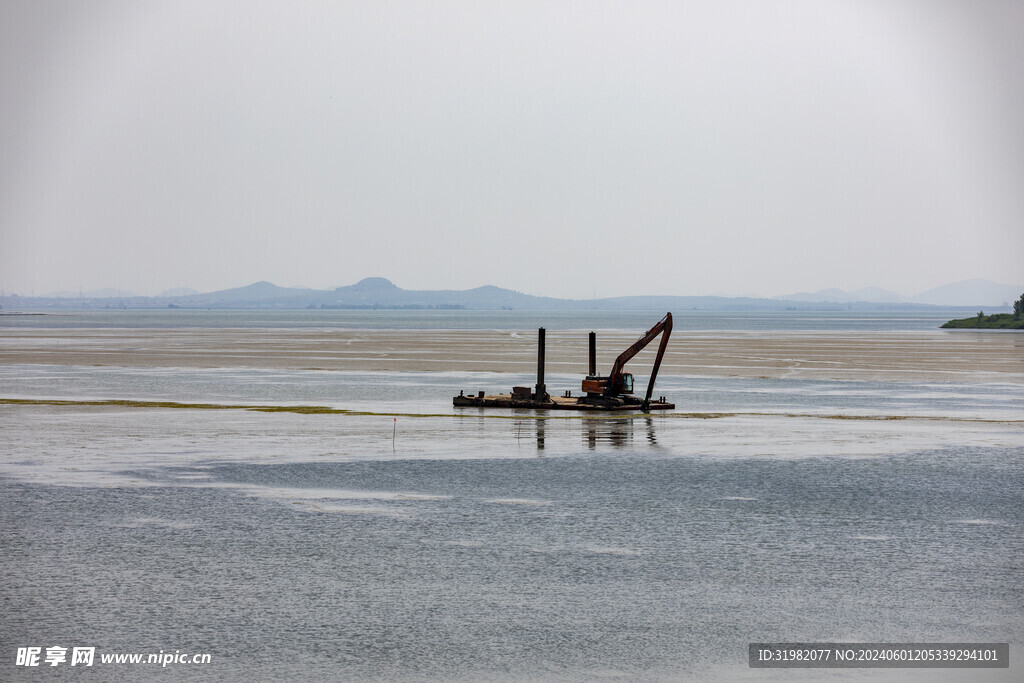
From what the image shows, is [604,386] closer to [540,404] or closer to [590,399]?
[590,399]

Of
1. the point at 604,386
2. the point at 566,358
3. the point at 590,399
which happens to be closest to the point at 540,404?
the point at 590,399

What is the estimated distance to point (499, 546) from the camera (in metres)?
25.7

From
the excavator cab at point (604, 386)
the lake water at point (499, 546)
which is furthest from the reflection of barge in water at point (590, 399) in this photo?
the lake water at point (499, 546)

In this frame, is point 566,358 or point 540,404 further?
point 566,358

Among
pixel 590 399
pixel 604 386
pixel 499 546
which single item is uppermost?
pixel 604 386

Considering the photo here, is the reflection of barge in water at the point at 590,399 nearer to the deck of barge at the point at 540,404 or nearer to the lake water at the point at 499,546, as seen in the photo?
the deck of barge at the point at 540,404

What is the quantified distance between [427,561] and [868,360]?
100848 mm

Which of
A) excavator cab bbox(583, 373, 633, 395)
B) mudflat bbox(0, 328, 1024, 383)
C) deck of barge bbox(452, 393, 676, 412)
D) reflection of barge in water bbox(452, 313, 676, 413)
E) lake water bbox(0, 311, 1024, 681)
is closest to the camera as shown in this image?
lake water bbox(0, 311, 1024, 681)

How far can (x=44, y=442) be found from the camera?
44.9 m

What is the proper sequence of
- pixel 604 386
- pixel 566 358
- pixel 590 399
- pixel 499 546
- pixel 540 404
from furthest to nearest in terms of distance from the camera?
pixel 566 358, pixel 604 386, pixel 590 399, pixel 540 404, pixel 499 546

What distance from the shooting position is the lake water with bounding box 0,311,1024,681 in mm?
18641

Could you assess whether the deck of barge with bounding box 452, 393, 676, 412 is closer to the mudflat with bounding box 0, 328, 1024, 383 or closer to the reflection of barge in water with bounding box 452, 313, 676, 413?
the reflection of barge in water with bounding box 452, 313, 676, 413

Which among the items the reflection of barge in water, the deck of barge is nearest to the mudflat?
the reflection of barge in water

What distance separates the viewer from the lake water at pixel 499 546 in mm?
18641
